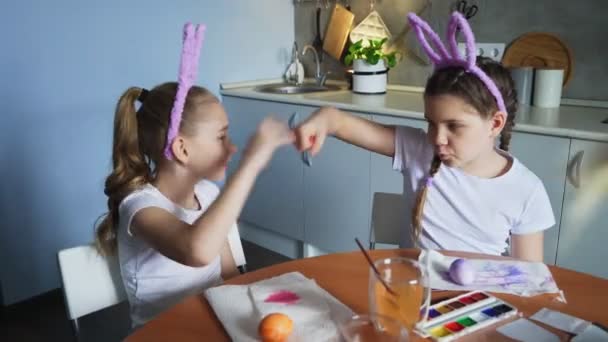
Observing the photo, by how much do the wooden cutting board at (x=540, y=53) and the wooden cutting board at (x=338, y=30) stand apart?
0.88 meters

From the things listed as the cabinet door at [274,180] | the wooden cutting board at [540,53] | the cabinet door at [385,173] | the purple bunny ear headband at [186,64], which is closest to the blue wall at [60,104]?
the cabinet door at [274,180]

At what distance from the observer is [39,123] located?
2.17 meters

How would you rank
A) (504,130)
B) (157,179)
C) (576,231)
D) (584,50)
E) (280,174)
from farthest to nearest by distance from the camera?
(280,174)
(584,50)
(576,231)
(504,130)
(157,179)

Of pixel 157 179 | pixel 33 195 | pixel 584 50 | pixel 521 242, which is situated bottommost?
pixel 33 195

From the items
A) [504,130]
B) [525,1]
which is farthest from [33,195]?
[525,1]

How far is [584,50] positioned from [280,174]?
1455 mm

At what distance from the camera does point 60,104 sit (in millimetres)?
2219

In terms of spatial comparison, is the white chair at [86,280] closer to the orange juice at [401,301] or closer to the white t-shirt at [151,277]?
the white t-shirt at [151,277]

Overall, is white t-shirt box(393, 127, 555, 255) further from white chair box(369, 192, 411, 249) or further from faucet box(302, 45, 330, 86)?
faucet box(302, 45, 330, 86)

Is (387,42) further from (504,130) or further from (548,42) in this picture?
(504,130)

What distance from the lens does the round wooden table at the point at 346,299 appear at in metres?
0.79

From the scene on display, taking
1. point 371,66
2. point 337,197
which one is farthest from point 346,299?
point 371,66

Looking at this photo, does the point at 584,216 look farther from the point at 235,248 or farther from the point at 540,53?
the point at 235,248

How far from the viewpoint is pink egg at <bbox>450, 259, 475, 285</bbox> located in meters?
0.93
